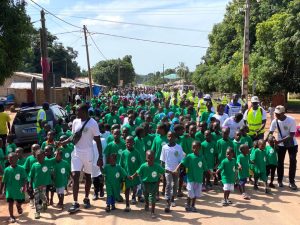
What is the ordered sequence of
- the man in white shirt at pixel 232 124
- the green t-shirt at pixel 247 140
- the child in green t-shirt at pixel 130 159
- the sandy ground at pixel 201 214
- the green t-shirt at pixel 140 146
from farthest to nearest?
the man in white shirt at pixel 232 124
the green t-shirt at pixel 247 140
the green t-shirt at pixel 140 146
the child in green t-shirt at pixel 130 159
the sandy ground at pixel 201 214

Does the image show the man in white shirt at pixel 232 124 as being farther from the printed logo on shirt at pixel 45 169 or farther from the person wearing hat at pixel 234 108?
the printed logo on shirt at pixel 45 169

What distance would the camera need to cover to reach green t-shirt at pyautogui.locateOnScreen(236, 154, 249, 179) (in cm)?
813

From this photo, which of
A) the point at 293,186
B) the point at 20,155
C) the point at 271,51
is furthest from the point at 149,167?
the point at 271,51

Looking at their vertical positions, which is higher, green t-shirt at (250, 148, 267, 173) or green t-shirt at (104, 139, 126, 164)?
green t-shirt at (104, 139, 126, 164)

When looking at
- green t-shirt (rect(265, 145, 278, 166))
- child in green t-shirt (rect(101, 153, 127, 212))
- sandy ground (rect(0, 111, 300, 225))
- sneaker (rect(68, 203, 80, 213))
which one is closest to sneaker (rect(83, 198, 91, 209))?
sandy ground (rect(0, 111, 300, 225))

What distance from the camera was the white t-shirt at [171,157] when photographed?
743 cm

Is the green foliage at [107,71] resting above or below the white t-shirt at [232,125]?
above

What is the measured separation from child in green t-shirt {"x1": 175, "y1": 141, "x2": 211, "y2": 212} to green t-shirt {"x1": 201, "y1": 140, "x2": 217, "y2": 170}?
1.16 meters

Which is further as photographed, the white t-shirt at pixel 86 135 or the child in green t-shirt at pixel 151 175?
the white t-shirt at pixel 86 135

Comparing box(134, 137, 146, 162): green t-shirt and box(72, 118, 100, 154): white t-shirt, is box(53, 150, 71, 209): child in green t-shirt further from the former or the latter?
box(134, 137, 146, 162): green t-shirt

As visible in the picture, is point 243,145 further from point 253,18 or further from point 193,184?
point 253,18

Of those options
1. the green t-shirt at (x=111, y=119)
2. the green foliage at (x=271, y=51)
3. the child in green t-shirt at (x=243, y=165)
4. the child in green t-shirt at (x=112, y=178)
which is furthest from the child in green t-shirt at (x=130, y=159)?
the green foliage at (x=271, y=51)

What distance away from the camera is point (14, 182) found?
6922 mm

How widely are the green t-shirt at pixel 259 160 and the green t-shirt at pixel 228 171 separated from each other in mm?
914
